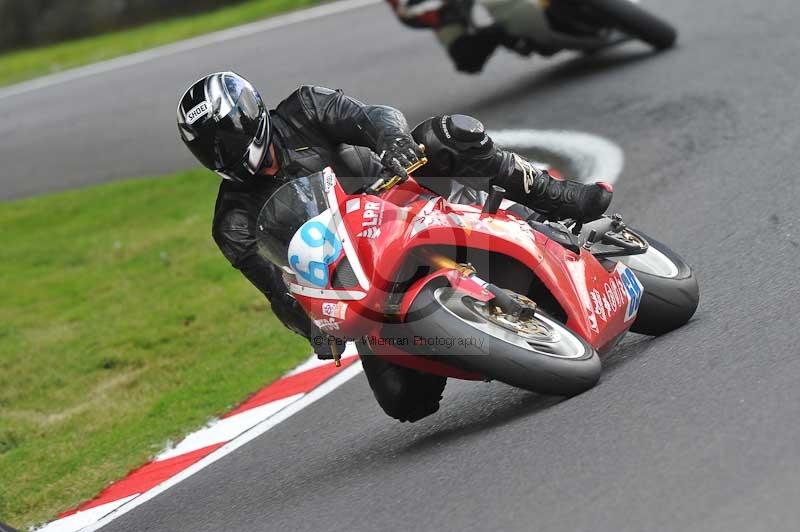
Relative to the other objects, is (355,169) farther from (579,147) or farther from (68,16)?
(68,16)

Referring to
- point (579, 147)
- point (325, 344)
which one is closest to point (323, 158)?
point (325, 344)

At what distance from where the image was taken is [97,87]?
54.1 feet

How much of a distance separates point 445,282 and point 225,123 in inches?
46.2

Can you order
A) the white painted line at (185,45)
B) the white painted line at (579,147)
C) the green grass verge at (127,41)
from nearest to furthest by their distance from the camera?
1. the white painted line at (579,147)
2. the white painted line at (185,45)
3. the green grass verge at (127,41)

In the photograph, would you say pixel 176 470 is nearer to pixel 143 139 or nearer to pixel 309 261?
pixel 309 261

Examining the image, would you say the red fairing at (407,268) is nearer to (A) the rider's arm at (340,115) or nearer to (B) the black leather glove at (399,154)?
(B) the black leather glove at (399,154)

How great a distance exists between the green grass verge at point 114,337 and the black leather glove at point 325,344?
166 cm

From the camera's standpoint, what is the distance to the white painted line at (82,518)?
554 centimetres

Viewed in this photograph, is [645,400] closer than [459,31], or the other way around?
[645,400]

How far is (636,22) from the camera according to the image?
10.8m

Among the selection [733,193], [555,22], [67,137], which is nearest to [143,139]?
[67,137]

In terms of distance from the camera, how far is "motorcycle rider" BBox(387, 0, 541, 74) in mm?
10797

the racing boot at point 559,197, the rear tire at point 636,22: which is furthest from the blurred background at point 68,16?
the racing boot at point 559,197

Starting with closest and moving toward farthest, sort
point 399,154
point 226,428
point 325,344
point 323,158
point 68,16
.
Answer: point 399,154 < point 325,344 < point 323,158 < point 226,428 < point 68,16
